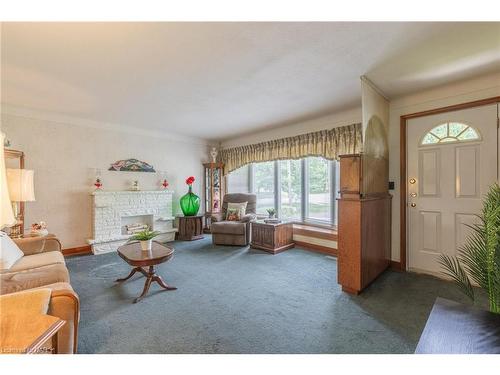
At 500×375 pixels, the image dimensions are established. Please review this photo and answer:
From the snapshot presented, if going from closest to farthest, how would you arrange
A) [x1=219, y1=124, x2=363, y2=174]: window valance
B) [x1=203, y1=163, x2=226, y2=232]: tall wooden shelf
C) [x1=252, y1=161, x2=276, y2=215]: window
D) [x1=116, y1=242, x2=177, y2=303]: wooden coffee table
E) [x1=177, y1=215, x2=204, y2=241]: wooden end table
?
[x1=116, y1=242, x2=177, y2=303]: wooden coffee table < [x1=219, y1=124, x2=363, y2=174]: window valance < [x1=177, y1=215, x2=204, y2=241]: wooden end table < [x1=252, y1=161, x2=276, y2=215]: window < [x1=203, y1=163, x2=226, y2=232]: tall wooden shelf

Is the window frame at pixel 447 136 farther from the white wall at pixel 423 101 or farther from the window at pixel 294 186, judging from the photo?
the window at pixel 294 186

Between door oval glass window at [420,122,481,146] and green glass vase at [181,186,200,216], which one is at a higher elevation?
door oval glass window at [420,122,481,146]

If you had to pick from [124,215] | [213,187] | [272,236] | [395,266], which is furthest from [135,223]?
[395,266]

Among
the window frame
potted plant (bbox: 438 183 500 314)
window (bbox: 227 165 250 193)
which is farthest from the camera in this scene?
window (bbox: 227 165 250 193)

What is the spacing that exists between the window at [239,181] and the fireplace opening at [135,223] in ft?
6.37

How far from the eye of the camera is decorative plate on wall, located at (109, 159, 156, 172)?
4.18 meters

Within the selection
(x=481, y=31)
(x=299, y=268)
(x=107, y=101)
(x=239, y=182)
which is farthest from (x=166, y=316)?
(x=239, y=182)

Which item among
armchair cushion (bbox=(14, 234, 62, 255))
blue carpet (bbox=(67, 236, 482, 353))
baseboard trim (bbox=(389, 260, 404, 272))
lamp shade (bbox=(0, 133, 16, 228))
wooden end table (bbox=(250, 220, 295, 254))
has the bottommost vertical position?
blue carpet (bbox=(67, 236, 482, 353))

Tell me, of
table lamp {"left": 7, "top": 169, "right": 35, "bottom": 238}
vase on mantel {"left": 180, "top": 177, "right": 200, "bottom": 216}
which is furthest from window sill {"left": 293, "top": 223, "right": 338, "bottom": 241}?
table lamp {"left": 7, "top": 169, "right": 35, "bottom": 238}

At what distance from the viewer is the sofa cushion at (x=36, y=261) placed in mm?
1972

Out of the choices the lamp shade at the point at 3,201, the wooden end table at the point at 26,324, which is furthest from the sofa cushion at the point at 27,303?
the lamp shade at the point at 3,201

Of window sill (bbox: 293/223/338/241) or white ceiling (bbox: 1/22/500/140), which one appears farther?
window sill (bbox: 293/223/338/241)

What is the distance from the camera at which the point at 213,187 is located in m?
5.32

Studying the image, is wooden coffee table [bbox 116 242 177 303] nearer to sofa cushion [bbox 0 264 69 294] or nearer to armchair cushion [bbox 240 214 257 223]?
sofa cushion [bbox 0 264 69 294]
